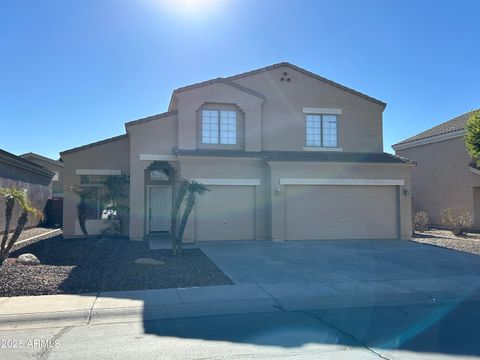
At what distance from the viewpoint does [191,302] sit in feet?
26.1

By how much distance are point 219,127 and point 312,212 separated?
17.8ft

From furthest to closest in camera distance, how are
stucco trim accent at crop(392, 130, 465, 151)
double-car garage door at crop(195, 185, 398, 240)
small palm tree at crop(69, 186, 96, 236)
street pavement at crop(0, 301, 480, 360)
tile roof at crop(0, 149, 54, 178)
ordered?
1. stucco trim accent at crop(392, 130, 465, 151)
2. tile roof at crop(0, 149, 54, 178)
3. double-car garage door at crop(195, 185, 398, 240)
4. small palm tree at crop(69, 186, 96, 236)
5. street pavement at crop(0, 301, 480, 360)

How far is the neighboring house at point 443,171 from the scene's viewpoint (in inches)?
934

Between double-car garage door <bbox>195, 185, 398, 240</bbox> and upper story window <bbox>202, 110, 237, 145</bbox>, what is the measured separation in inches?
87.7

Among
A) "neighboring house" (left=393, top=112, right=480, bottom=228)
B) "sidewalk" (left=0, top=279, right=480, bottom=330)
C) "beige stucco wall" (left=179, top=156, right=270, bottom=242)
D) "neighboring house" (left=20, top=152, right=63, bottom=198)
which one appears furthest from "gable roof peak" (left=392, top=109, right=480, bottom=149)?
"neighboring house" (left=20, top=152, right=63, bottom=198)

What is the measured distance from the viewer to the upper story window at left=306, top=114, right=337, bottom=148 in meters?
20.0

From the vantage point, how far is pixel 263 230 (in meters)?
18.1

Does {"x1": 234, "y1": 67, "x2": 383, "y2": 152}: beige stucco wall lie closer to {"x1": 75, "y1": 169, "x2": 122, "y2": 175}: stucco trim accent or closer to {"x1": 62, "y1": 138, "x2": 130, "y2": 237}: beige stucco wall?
{"x1": 62, "y1": 138, "x2": 130, "y2": 237}: beige stucco wall

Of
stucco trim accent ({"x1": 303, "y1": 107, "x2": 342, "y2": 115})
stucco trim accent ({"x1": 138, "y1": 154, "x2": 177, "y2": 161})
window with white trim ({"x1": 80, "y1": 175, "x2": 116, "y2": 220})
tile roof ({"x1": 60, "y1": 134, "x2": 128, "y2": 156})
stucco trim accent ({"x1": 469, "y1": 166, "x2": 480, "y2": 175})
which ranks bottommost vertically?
window with white trim ({"x1": 80, "y1": 175, "x2": 116, "y2": 220})

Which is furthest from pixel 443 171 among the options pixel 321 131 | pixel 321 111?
pixel 321 111

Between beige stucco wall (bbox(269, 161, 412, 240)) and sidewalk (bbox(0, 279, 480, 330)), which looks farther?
beige stucco wall (bbox(269, 161, 412, 240))

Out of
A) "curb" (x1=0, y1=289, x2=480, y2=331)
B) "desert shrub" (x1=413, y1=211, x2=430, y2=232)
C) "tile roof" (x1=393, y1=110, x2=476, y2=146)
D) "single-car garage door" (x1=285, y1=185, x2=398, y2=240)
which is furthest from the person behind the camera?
"tile roof" (x1=393, y1=110, x2=476, y2=146)

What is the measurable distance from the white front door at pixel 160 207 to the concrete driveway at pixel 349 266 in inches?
184

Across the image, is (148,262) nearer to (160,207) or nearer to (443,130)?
(160,207)
